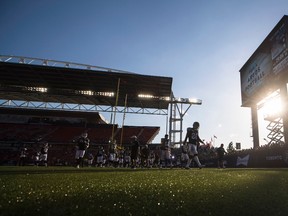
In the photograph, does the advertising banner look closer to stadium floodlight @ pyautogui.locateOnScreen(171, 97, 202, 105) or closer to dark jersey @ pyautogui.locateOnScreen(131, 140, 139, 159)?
stadium floodlight @ pyautogui.locateOnScreen(171, 97, 202, 105)

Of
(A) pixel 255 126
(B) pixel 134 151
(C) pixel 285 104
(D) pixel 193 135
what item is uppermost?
(C) pixel 285 104

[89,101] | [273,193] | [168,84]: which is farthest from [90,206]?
[89,101]

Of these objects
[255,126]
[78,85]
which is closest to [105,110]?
[78,85]

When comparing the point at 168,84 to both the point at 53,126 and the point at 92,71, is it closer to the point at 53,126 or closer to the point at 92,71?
the point at 92,71

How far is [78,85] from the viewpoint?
31922 mm

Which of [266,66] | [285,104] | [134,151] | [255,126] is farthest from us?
[255,126]

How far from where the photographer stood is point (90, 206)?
2.39 metres

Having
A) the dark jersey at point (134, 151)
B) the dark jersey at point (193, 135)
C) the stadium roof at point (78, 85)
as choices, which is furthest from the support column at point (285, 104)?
the dark jersey at point (134, 151)

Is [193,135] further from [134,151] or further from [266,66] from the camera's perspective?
[266,66]

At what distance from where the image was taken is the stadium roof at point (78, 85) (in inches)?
1135

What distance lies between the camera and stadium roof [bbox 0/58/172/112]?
28823mm

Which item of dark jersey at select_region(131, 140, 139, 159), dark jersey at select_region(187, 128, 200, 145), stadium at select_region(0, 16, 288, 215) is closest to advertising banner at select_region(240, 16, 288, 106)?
stadium at select_region(0, 16, 288, 215)

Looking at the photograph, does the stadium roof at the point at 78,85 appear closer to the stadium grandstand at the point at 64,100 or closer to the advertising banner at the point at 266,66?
the stadium grandstand at the point at 64,100

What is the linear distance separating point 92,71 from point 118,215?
2789 centimetres
